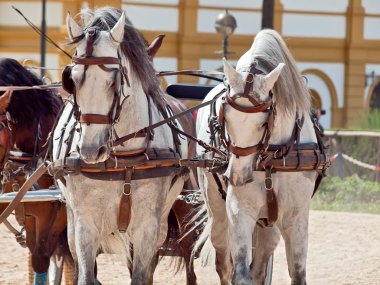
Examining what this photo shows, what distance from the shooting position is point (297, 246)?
7.99 meters

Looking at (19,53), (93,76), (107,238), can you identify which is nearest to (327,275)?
(107,238)

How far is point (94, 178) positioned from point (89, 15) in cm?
103

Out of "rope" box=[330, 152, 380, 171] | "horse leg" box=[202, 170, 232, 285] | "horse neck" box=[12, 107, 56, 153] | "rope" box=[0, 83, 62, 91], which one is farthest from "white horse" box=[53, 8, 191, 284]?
"rope" box=[330, 152, 380, 171]

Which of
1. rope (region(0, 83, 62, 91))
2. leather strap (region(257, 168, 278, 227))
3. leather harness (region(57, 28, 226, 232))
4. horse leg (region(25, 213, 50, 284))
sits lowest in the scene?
horse leg (region(25, 213, 50, 284))

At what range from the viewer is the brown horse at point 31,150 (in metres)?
9.40

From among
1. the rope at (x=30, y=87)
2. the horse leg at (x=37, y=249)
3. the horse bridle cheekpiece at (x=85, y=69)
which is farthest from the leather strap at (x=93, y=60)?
the horse leg at (x=37, y=249)

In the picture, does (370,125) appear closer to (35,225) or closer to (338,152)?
(338,152)

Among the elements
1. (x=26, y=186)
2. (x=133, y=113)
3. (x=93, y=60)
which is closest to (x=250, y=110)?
(x=133, y=113)

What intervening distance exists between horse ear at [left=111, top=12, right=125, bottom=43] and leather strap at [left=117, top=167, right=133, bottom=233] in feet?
2.77

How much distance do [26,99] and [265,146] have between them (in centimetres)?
274

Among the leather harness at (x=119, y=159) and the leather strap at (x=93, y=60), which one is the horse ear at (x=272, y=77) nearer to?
the leather harness at (x=119, y=159)

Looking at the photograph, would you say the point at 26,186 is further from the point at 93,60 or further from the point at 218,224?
the point at 93,60

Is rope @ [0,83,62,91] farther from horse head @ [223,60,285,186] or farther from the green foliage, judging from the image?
the green foliage

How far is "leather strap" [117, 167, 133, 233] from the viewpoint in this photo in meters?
7.74
